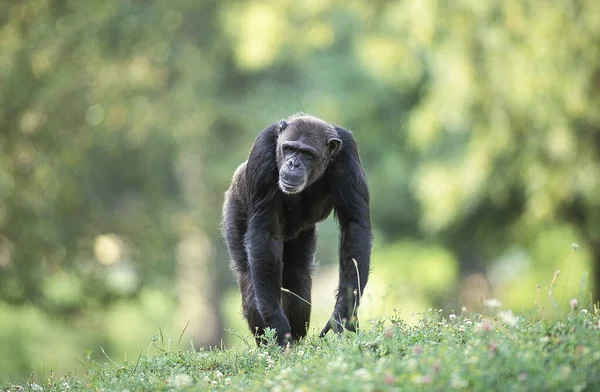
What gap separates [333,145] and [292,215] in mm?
800

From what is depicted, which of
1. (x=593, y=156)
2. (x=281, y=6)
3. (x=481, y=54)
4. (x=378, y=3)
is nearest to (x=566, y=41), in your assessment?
(x=481, y=54)

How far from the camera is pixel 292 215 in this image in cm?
790

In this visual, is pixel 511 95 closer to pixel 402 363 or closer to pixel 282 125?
pixel 282 125

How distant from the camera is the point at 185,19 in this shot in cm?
2600

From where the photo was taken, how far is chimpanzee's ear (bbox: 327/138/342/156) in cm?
757

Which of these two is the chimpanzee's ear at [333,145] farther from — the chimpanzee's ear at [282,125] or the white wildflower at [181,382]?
the white wildflower at [181,382]

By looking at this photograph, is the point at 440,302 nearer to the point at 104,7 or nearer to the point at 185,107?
the point at 185,107

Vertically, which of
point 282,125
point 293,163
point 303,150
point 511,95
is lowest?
point 293,163

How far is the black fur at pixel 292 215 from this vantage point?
7.27 meters

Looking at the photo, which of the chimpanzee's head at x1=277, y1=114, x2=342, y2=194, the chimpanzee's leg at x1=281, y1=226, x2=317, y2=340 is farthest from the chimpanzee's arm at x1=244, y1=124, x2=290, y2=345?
the chimpanzee's leg at x1=281, y1=226, x2=317, y2=340

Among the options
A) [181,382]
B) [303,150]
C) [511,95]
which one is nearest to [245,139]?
Answer: [511,95]

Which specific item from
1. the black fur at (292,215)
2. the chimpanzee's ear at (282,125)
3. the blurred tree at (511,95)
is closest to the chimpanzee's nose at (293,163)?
A: the black fur at (292,215)

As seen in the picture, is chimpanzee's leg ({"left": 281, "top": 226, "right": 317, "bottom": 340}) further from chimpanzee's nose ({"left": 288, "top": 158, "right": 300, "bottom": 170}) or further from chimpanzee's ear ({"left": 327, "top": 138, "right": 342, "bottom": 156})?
chimpanzee's nose ({"left": 288, "top": 158, "right": 300, "bottom": 170})

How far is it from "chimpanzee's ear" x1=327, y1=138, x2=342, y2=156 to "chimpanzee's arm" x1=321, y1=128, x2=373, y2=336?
0.05m
